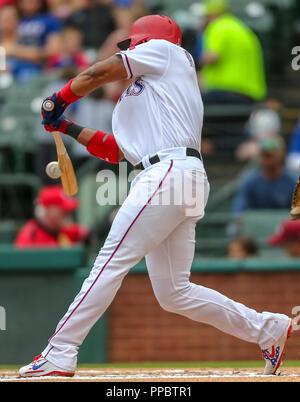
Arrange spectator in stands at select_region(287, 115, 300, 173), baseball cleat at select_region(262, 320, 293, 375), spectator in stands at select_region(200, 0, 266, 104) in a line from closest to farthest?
baseball cleat at select_region(262, 320, 293, 375) < spectator in stands at select_region(287, 115, 300, 173) < spectator in stands at select_region(200, 0, 266, 104)

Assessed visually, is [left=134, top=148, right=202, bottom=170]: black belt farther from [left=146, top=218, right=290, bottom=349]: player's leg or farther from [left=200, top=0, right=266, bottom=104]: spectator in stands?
[left=200, top=0, right=266, bottom=104]: spectator in stands

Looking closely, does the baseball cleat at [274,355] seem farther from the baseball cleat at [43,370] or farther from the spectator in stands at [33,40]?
the spectator in stands at [33,40]

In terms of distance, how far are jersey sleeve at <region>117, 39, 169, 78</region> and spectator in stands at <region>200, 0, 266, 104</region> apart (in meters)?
4.79

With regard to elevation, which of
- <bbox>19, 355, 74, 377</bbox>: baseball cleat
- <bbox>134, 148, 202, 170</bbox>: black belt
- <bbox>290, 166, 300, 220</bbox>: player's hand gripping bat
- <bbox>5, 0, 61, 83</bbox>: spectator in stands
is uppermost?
<bbox>5, 0, 61, 83</bbox>: spectator in stands

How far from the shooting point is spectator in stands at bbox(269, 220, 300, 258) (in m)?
7.73

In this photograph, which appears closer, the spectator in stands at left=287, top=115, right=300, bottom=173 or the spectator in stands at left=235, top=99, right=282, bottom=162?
the spectator in stands at left=287, top=115, right=300, bottom=173

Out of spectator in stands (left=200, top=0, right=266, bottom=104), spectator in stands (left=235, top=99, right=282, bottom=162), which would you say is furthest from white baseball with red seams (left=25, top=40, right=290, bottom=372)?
spectator in stands (left=200, top=0, right=266, bottom=104)

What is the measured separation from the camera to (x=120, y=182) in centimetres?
820

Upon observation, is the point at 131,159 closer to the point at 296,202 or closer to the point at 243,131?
the point at 296,202

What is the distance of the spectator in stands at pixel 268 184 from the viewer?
27.1 ft

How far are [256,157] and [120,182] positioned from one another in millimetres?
1544

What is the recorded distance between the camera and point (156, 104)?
4672mm

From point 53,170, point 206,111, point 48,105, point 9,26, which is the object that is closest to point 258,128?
point 206,111
